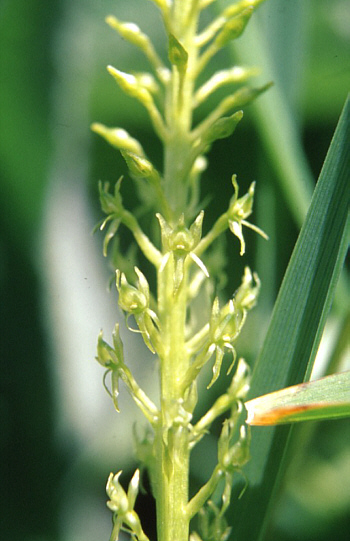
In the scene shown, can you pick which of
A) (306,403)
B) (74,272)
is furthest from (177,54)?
(74,272)

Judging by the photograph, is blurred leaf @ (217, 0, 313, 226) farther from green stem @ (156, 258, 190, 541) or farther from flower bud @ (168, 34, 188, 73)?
green stem @ (156, 258, 190, 541)

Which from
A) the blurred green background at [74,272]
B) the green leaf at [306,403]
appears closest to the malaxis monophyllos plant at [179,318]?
the green leaf at [306,403]

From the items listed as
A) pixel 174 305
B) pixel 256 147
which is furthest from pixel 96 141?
pixel 174 305

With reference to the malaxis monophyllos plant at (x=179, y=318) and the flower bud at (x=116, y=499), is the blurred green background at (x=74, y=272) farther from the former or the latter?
the flower bud at (x=116, y=499)

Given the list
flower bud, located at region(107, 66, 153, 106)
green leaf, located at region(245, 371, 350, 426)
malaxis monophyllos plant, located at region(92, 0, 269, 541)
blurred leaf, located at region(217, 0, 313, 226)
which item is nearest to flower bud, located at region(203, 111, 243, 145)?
malaxis monophyllos plant, located at region(92, 0, 269, 541)

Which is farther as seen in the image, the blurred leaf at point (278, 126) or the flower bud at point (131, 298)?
the blurred leaf at point (278, 126)

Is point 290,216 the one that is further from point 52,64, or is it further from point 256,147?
point 52,64
